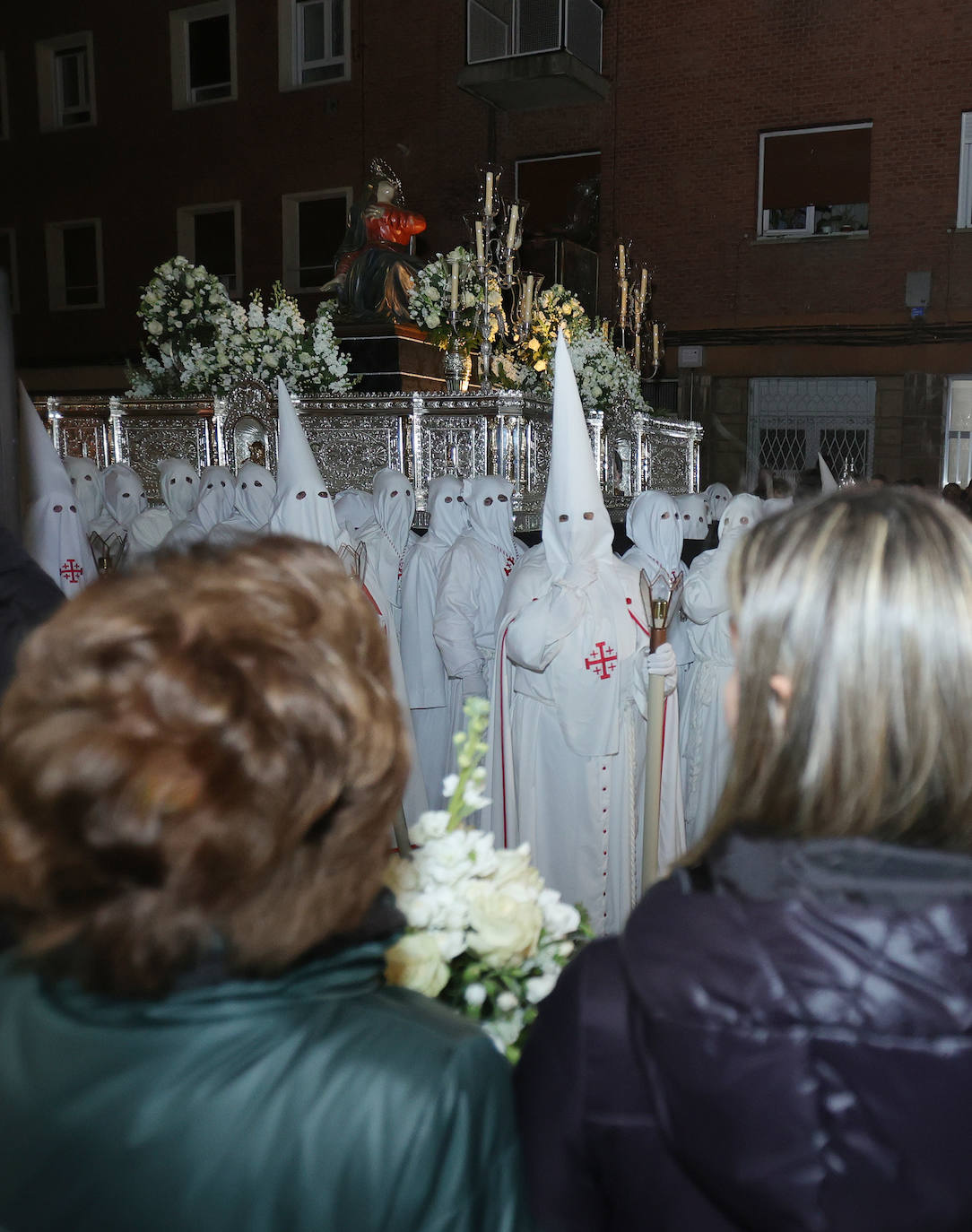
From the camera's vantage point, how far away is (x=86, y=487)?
27.0 ft

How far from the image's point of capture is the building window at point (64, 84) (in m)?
19.2

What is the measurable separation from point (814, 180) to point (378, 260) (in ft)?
24.1

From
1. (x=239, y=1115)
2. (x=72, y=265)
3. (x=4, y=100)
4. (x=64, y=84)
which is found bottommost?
(x=239, y=1115)

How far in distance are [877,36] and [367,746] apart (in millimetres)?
15965

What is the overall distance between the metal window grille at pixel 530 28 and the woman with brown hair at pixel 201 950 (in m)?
15.2

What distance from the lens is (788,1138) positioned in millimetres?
960

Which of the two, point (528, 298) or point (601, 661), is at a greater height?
point (528, 298)

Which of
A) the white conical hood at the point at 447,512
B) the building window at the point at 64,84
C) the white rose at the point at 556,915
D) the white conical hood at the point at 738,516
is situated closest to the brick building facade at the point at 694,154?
the building window at the point at 64,84

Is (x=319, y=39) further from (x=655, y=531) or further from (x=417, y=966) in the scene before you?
(x=417, y=966)

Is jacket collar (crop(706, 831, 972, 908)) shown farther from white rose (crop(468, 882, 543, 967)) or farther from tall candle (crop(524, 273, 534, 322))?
tall candle (crop(524, 273, 534, 322))

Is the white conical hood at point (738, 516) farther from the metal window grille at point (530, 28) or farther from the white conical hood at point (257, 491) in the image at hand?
the metal window grille at point (530, 28)

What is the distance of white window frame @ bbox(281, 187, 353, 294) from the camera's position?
17453 millimetres

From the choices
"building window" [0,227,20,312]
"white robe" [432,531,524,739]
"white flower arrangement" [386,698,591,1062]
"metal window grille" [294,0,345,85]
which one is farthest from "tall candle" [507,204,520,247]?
"building window" [0,227,20,312]

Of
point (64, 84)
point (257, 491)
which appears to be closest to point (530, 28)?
point (64, 84)
